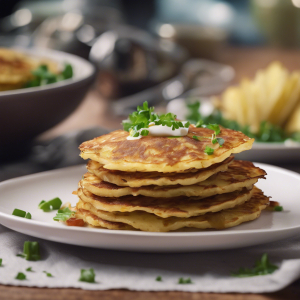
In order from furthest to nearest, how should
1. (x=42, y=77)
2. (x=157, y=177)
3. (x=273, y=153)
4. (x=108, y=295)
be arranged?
(x=42, y=77), (x=273, y=153), (x=157, y=177), (x=108, y=295)

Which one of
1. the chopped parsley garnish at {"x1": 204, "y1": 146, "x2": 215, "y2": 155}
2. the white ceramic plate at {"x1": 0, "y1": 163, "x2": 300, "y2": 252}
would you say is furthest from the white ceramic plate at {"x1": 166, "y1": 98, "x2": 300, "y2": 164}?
the chopped parsley garnish at {"x1": 204, "y1": 146, "x2": 215, "y2": 155}

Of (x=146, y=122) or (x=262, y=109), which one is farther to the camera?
(x=262, y=109)

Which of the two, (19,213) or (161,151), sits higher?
(161,151)

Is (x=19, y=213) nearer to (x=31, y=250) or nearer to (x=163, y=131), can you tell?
(x=31, y=250)

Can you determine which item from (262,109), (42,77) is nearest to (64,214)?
(42,77)

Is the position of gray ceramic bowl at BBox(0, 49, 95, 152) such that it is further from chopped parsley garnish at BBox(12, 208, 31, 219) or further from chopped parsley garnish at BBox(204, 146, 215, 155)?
chopped parsley garnish at BBox(204, 146, 215, 155)

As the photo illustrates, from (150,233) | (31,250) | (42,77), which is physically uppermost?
(42,77)

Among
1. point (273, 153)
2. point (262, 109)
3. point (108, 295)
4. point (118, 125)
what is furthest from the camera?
point (118, 125)
